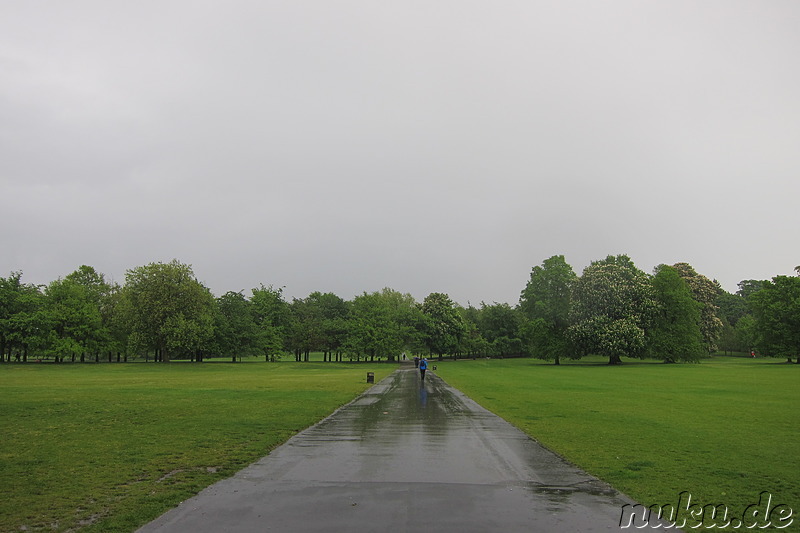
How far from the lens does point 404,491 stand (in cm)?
793

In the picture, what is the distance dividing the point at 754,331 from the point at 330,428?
8562 centimetres

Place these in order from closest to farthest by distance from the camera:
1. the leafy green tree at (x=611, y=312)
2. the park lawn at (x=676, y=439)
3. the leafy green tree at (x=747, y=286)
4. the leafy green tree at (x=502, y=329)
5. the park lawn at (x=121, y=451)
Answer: the park lawn at (x=121, y=451) < the park lawn at (x=676, y=439) < the leafy green tree at (x=611, y=312) < the leafy green tree at (x=502, y=329) < the leafy green tree at (x=747, y=286)

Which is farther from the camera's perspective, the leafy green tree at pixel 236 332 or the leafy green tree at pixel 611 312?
the leafy green tree at pixel 236 332

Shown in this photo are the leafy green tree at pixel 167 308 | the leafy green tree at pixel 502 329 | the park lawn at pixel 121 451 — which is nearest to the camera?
the park lawn at pixel 121 451

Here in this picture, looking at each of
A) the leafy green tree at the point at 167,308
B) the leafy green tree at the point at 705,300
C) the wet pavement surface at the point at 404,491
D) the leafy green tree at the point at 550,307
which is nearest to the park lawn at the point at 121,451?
the wet pavement surface at the point at 404,491

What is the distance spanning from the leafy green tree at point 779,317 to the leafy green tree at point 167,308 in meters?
83.8

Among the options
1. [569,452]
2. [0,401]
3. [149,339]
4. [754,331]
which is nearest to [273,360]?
[149,339]

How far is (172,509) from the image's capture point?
7.05 metres

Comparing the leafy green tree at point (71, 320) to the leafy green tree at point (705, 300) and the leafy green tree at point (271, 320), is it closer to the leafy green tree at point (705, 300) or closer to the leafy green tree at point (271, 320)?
the leafy green tree at point (271, 320)

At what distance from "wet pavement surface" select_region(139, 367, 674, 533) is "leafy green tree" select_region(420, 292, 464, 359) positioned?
276 feet

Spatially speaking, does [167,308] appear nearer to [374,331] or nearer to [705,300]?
[374,331]

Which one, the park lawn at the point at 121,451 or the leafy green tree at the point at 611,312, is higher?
the leafy green tree at the point at 611,312

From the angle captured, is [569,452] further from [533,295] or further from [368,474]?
[533,295]

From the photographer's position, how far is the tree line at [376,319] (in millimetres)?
70875
